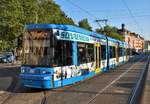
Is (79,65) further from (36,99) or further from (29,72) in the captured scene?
(36,99)

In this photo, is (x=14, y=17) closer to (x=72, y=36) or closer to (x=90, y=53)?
(x=90, y=53)

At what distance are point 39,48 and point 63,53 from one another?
120 centimetres

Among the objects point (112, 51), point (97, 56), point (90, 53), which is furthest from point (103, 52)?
point (112, 51)

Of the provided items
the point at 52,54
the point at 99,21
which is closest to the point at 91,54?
the point at 52,54

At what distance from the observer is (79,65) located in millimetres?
17516

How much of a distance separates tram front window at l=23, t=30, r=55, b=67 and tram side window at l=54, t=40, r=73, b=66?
0.36 meters

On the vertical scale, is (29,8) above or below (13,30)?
above

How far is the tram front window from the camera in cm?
1442

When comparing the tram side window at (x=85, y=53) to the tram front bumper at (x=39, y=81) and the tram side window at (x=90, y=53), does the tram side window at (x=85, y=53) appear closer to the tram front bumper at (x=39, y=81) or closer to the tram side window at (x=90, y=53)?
the tram side window at (x=90, y=53)

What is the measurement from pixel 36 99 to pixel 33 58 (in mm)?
2539

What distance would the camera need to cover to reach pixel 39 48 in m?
14.6

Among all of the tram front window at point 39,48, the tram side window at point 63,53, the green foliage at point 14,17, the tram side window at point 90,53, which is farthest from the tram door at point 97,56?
the green foliage at point 14,17

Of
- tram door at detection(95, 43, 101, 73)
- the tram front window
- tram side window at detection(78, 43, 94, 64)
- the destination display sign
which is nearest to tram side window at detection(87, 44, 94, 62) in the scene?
tram side window at detection(78, 43, 94, 64)

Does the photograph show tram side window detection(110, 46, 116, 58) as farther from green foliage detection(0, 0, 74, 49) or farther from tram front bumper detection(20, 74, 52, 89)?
tram front bumper detection(20, 74, 52, 89)
